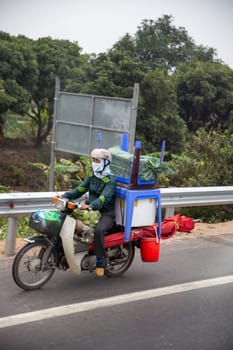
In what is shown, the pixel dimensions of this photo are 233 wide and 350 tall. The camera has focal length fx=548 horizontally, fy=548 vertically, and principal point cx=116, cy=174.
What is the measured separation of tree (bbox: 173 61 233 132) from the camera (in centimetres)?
3522

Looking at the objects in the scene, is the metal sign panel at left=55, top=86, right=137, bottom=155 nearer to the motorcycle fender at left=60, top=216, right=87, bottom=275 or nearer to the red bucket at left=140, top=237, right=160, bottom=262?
the red bucket at left=140, top=237, right=160, bottom=262

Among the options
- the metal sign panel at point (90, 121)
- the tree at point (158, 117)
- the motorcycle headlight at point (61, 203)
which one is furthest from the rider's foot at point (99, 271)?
the tree at point (158, 117)

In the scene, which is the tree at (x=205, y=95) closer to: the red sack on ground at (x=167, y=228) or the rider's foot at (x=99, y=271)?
the red sack on ground at (x=167, y=228)

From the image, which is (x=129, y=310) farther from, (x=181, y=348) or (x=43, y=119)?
(x=43, y=119)

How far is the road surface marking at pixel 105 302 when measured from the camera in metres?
4.94

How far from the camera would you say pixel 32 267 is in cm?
568

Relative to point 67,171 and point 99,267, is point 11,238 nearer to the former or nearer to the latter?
point 99,267

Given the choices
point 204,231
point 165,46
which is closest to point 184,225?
point 204,231

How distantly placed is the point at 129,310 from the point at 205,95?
30906 mm

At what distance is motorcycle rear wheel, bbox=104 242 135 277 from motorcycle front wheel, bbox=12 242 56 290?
2.37 feet

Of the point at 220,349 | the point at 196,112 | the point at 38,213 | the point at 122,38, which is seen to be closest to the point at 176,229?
the point at 38,213

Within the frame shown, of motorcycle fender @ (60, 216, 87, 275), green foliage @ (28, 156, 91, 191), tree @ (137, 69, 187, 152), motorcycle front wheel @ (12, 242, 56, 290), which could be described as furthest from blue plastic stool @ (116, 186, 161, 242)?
tree @ (137, 69, 187, 152)

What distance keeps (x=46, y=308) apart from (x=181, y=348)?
1429 mm

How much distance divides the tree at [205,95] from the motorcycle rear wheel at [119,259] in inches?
1145
